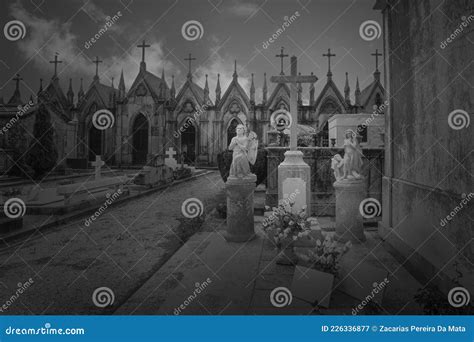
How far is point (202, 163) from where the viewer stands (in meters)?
26.1

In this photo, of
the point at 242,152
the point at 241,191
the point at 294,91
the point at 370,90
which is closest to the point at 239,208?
the point at 241,191

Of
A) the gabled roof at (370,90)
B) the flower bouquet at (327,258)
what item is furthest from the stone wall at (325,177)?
the gabled roof at (370,90)

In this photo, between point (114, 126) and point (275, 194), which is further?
point (114, 126)

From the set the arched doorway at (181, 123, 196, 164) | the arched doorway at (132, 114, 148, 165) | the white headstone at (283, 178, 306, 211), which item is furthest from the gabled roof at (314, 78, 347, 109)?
the white headstone at (283, 178, 306, 211)

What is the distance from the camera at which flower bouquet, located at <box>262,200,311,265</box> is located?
429 cm

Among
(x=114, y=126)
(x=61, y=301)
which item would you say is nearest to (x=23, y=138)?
(x=114, y=126)

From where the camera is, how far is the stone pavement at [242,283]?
3.09 meters

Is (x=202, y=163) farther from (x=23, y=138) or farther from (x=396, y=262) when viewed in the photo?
(x=396, y=262)

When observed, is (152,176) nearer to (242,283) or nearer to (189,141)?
(242,283)

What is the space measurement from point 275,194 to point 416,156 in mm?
4384

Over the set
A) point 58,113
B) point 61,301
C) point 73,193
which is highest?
point 58,113

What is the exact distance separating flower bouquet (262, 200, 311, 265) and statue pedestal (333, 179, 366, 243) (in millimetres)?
1215

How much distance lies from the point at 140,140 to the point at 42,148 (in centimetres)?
1065

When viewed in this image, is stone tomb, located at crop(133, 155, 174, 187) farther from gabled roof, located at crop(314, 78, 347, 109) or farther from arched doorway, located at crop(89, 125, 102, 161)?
gabled roof, located at crop(314, 78, 347, 109)
